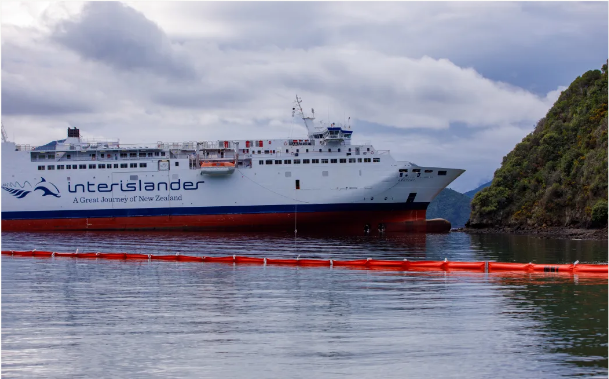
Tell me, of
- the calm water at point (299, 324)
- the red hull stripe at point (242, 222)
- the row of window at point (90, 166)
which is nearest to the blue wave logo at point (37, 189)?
the row of window at point (90, 166)

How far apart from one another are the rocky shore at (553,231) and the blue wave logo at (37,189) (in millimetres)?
42161

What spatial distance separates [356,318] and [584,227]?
46103 millimetres

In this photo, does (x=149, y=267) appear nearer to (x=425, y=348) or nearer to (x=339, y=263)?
(x=339, y=263)

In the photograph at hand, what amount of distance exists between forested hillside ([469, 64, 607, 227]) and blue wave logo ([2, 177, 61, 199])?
44.4m

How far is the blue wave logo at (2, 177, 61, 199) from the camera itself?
6512 cm

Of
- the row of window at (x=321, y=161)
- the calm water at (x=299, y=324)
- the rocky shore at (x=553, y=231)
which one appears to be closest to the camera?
the calm water at (x=299, y=324)

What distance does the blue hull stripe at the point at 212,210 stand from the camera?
61.7 meters

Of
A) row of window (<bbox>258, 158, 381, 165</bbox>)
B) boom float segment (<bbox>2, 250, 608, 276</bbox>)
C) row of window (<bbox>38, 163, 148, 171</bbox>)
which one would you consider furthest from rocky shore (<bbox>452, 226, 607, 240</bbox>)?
row of window (<bbox>38, 163, 148, 171</bbox>)

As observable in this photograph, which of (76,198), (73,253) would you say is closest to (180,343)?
(73,253)

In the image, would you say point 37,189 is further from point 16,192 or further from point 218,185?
point 218,185

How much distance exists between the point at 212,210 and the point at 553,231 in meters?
31.6

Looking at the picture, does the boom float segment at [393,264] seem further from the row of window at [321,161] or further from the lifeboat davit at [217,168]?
the row of window at [321,161]

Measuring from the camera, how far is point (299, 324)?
16656 millimetres

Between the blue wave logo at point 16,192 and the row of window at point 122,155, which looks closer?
the row of window at point 122,155
